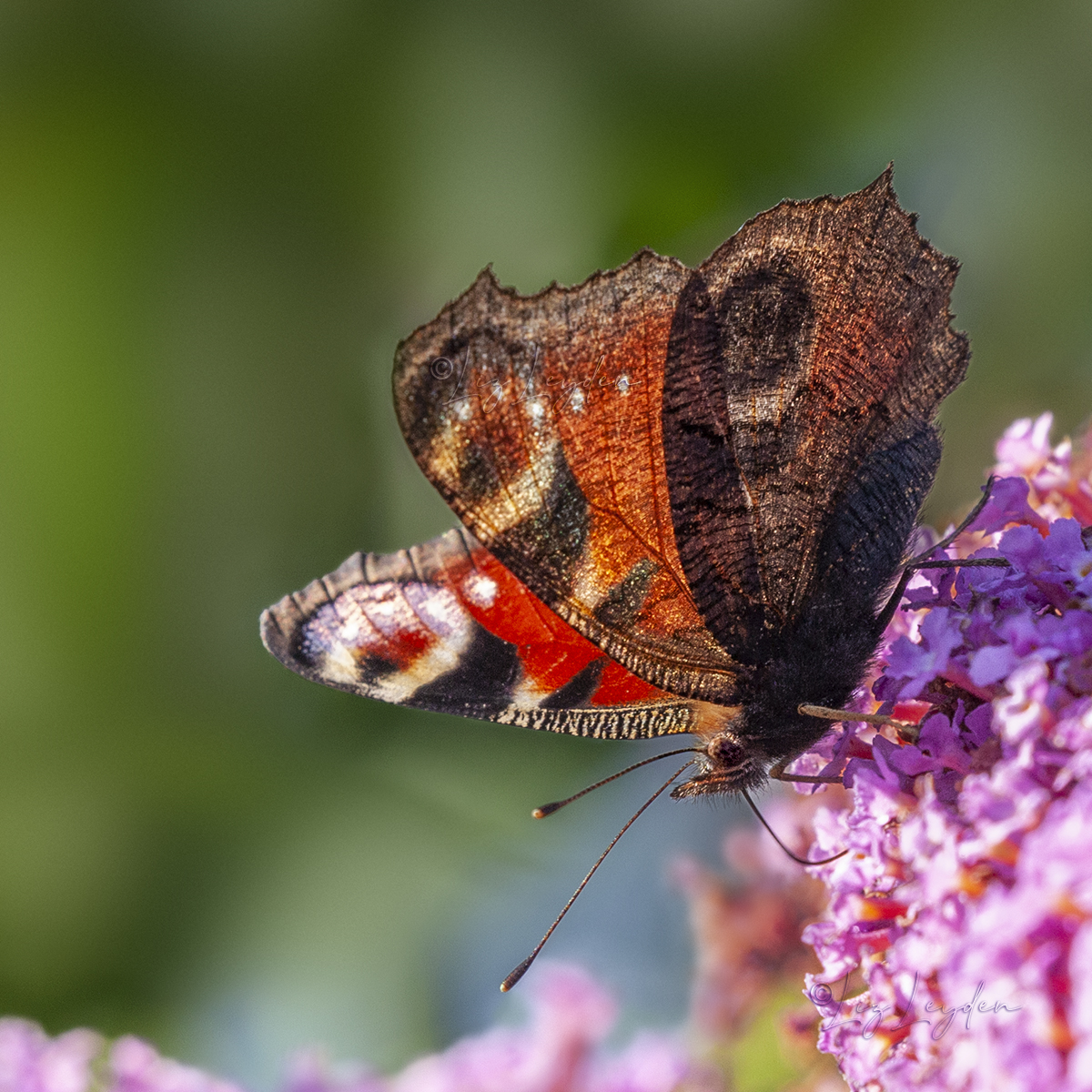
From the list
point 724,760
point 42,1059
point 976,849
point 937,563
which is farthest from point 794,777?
point 42,1059

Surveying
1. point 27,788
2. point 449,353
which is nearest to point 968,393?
point 449,353

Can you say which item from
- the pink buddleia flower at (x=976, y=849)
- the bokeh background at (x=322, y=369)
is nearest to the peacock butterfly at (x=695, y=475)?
the pink buddleia flower at (x=976, y=849)

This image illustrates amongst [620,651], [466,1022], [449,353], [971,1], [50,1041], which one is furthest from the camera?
[466,1022]

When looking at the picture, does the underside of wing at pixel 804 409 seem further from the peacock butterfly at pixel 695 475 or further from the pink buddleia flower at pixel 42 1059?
the pink buddleia flower at pixel 42 1059

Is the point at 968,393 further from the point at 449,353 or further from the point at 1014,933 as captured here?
the point at 1014,933
